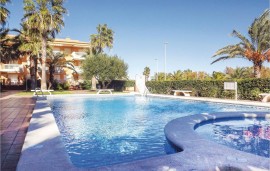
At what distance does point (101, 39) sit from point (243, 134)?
34964 mm

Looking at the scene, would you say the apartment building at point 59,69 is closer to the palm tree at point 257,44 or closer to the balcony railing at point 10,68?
the balcony railing at point 10,68

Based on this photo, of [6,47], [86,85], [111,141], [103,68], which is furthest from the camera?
[86,85]

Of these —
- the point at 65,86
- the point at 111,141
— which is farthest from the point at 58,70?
the point at 111,141

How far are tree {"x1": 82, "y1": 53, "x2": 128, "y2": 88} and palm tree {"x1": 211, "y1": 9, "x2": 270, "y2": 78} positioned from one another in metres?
14.5

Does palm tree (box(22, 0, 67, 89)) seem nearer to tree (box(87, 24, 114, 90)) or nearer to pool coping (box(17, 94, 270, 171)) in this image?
tree (box(87, 24, 114, 90))

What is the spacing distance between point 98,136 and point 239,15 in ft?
66.4

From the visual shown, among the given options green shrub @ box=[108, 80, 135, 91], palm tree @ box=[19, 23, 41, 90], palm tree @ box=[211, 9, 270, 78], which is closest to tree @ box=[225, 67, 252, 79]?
palm tree @ box=[211, 9, 270, 78]

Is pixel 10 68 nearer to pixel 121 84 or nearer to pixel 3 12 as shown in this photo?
pixel 3 12

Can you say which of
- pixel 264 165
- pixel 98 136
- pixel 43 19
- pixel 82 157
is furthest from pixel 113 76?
pixel 264 165

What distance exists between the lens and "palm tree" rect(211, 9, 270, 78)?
64.1 ft

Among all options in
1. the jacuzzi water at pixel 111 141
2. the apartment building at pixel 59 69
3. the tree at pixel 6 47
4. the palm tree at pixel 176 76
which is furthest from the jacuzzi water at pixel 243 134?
the apartment building at pixel 59 69

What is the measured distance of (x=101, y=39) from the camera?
132 ft

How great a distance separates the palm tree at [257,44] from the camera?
769 inches

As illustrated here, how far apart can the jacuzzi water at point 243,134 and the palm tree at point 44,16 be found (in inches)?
928
